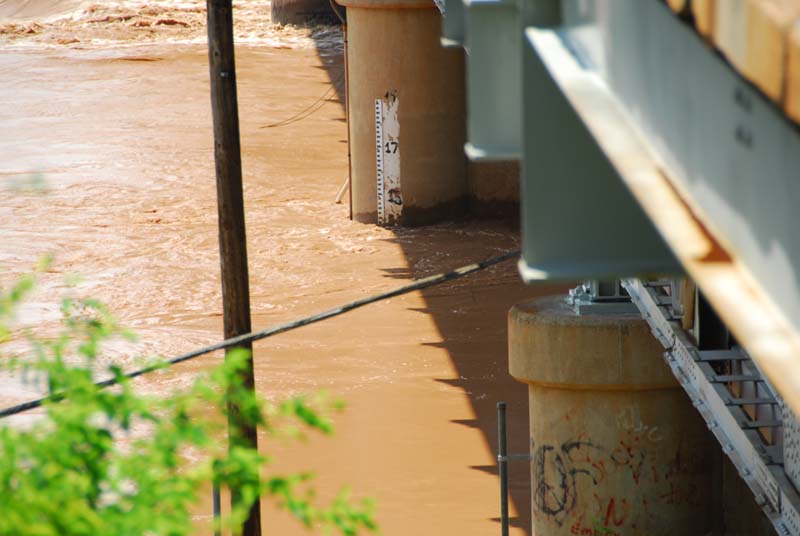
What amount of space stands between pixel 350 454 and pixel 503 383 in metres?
2.89

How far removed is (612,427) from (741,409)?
103 inches

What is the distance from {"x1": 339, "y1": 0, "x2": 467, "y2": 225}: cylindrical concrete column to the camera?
24.3m

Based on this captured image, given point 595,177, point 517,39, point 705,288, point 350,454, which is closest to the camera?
point 705,288

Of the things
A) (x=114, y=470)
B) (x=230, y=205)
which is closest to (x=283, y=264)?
(x=230, y=205)

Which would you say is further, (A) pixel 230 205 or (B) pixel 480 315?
(B) pixel 480 315

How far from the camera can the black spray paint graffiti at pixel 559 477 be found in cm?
1128

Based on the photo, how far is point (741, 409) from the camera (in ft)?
28.3

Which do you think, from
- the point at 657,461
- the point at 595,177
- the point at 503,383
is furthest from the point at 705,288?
the point at 503,383

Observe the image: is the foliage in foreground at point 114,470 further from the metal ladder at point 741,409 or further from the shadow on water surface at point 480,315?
the shadow on water surface at point 480,315

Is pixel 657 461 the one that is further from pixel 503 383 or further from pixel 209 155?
pixel 209 155

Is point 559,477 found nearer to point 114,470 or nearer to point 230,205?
point 230,205

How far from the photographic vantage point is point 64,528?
126 inches

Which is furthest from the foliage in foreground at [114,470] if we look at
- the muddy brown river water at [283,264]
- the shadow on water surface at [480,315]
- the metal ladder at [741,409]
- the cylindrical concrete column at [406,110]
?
the cylindrical concrete column at [406,110]

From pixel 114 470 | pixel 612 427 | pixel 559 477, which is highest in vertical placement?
pixel 114 470
